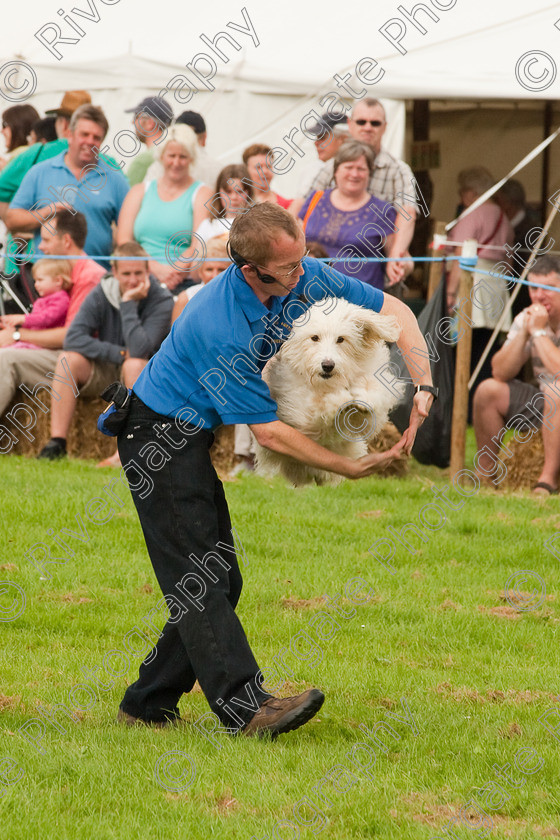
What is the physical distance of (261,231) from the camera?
426 cm

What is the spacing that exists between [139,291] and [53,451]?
1.66m

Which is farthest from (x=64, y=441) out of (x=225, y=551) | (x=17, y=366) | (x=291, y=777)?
(x=291, y=777)

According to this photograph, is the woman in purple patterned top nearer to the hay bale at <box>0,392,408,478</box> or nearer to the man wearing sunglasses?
the man wearing sunglasses

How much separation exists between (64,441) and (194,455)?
5.95 meters

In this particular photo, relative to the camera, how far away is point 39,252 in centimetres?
1128

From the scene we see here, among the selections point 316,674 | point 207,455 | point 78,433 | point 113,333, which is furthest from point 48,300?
point 207,455

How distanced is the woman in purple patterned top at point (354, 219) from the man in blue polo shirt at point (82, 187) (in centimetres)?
242

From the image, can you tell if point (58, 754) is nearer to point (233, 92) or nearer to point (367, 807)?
point (367, 807)

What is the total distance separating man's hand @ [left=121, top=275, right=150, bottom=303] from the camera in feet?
32.7

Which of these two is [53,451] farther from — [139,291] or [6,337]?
[139,291]

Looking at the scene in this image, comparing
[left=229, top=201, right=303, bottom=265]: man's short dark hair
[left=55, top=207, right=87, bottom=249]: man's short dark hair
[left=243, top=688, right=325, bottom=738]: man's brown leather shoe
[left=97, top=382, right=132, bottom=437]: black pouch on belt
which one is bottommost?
[left=243, top=688, right=325, bottom=738]: man's brown leather shoe

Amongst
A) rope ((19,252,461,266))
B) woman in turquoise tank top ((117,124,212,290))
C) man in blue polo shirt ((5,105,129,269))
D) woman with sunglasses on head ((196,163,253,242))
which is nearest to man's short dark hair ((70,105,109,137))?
man in blue polo shirt ((5,105,129,269))

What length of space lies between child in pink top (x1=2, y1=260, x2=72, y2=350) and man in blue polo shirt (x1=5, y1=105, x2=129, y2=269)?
1.58 feet

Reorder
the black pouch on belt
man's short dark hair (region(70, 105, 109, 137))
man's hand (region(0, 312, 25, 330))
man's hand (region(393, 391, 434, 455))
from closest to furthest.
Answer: man's hand (region(393, 391, 434, 455))
the black pouch on belt
man's hand (region(0, 312, 25, 330))
man's short dark hair (region(70, 105, 109, 137))
